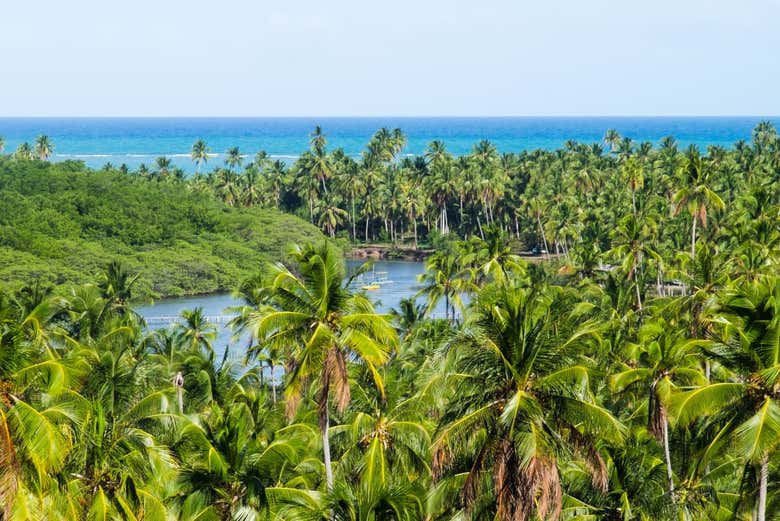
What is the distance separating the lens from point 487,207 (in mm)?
126625

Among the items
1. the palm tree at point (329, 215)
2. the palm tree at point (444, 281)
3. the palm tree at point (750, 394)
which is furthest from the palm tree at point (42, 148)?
the palm tree at point (750, 394)

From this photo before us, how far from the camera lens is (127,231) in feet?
359

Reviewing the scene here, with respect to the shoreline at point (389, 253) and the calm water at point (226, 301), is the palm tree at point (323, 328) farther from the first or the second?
the shoreline at point (389, 253)

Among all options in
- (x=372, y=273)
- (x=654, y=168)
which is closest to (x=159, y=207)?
(x=372, y=273)

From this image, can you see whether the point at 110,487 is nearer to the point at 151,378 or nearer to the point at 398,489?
the point at 398,489

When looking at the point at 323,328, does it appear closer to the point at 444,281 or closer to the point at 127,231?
the point at 444,281

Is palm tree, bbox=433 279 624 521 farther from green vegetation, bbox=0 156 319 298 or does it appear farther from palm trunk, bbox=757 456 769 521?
green vegetation, bbox=0 156 319 298

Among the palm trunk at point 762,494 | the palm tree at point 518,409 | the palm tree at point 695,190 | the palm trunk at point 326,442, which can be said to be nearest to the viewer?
the palm tree at point 518,409

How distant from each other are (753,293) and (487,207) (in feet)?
344

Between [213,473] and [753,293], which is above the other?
[753,293]

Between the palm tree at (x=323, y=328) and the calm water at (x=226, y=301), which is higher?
the palm tree at (x=323, y=328)

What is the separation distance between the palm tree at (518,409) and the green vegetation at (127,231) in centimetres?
7283

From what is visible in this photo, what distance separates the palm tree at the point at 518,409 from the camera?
20656 mm

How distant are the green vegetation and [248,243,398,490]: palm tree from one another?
6600cm
